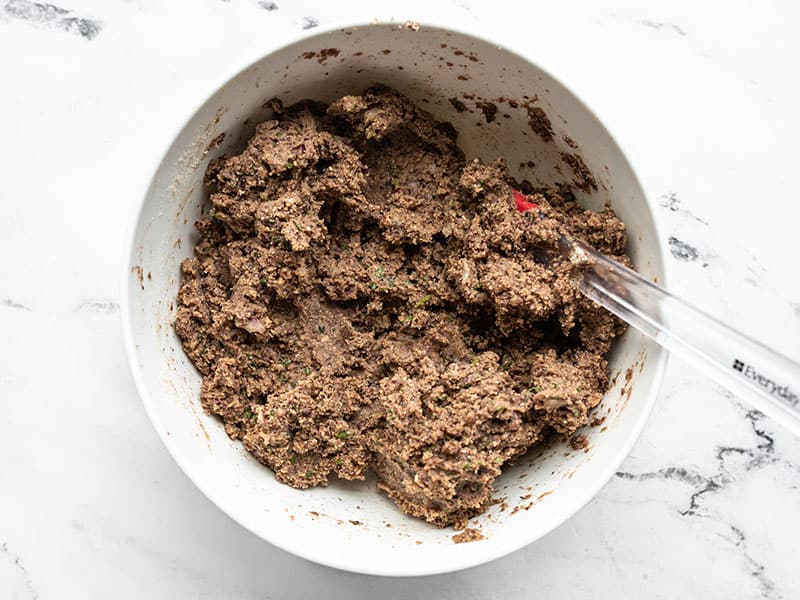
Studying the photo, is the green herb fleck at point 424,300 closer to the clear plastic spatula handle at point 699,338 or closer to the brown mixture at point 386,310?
the brown mixture at point 386,310

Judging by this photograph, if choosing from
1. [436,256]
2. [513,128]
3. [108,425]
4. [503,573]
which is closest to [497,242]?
[436,256]

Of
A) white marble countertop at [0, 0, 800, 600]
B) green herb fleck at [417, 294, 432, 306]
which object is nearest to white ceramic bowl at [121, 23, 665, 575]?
white marble countertop at [0, 0, 800, 600]

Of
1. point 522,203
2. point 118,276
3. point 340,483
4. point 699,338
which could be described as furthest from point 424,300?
point 118,276

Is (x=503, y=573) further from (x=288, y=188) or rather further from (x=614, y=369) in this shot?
(x=288, y=188)

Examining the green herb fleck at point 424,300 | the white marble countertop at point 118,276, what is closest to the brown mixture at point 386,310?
the green herb fleck at point 424,300

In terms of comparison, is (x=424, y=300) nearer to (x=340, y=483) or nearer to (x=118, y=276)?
(x=340, y=483)

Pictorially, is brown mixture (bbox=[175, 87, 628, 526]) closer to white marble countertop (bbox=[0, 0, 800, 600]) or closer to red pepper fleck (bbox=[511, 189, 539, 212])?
red pepper fleck (bbox=[511, 189, 539, 212])
